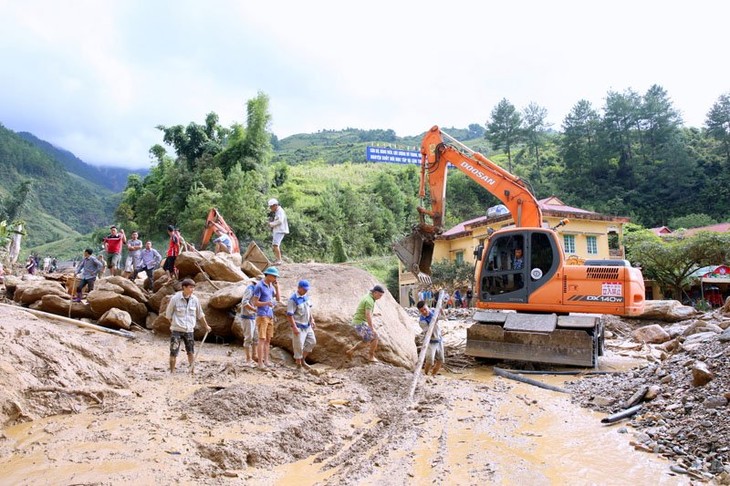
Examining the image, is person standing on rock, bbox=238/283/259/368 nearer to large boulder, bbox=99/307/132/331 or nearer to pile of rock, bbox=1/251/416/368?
pile of rock, bbox=1/251/416/368

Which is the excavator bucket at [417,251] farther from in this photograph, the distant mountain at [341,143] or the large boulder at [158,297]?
the distant mountain at [341,143]

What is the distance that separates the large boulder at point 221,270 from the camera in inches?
419

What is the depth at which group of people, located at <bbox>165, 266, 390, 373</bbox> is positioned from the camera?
24.3 feet

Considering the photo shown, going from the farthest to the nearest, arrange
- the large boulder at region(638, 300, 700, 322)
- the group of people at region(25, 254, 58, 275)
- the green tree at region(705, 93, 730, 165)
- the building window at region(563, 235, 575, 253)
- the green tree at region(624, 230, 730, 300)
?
1. the green tree at region(705, 93, 730, 165)
2. the building window at region(563, 235, 575, 253)
3. the green tree at region(624, 230, 730, 300)
4. the group of people at region(25, 254, 58, 275)
5. the large boulder at region(638, 300, 700, 322)

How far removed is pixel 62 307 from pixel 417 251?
286 inches

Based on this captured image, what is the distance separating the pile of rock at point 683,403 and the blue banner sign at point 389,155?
2681 cm

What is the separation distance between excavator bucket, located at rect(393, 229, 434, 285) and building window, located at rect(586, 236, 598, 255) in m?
20.0

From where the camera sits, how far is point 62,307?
1018 centimetres

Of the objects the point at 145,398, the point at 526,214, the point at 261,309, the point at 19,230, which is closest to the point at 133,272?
the point at 261,309

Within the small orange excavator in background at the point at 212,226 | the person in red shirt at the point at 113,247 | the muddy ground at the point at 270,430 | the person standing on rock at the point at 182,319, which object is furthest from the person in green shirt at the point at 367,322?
the person in red shirt at the point at 113,247

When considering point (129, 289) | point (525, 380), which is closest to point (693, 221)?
point (525, 380)

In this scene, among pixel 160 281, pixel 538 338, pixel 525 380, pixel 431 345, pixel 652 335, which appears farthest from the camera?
pixel 652 335

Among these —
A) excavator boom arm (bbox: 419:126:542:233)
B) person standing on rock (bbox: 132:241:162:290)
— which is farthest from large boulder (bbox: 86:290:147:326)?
excavator boom arm (bbox: 419:126:542:233)

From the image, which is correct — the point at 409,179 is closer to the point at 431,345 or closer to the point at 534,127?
the point at 534,127
